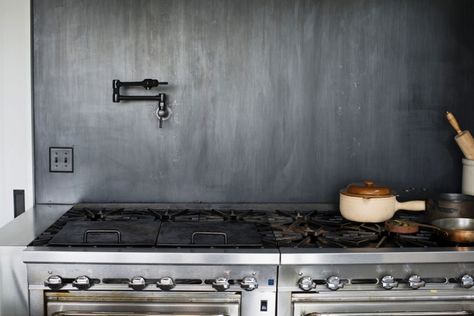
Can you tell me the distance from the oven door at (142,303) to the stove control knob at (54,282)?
2.1 inches

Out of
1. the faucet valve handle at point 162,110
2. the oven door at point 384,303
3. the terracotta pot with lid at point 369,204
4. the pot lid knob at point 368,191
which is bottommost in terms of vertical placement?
the oven door at point 384,303

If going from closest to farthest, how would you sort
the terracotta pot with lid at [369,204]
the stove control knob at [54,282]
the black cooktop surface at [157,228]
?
the stove control knob at [54,282] → the black cooktop surface at [157,228] → the terracotta pot with lid at [369,204]

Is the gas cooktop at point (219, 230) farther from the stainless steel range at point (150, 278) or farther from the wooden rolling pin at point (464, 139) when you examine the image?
the wooden rolling pin at point (464, 139)

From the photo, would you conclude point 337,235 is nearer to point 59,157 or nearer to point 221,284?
point 221,284

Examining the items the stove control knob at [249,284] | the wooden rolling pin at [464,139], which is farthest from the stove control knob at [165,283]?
the wooden rolling pin at [464,139]

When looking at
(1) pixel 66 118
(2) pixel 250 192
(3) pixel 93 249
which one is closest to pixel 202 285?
(3) pixel 93 249

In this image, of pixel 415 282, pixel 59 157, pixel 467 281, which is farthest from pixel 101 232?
pixel 467 281

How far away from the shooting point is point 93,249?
1.76 m

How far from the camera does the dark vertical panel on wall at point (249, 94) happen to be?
237cm

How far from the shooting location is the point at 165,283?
1729 millimetres

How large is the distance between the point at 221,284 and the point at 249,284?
0.29 feet

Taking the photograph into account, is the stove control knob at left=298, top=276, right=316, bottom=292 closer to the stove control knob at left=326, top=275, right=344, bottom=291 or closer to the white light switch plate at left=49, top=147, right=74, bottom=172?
the stove control knob at left=326, top=275, right=344, bottom=291

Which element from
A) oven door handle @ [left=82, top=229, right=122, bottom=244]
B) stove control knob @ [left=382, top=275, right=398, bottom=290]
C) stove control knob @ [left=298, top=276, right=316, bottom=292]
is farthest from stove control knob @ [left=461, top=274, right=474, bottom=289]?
oven door handle @ [left=82, top=229, right=122, bottom=244]

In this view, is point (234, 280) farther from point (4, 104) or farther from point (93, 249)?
point (4, 104)
